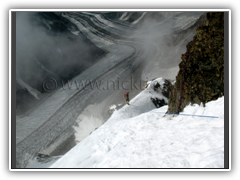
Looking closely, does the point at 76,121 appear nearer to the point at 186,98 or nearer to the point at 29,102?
the point at 29,102

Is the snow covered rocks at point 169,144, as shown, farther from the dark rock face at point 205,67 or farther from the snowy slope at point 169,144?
the dark rock face at point 205,67

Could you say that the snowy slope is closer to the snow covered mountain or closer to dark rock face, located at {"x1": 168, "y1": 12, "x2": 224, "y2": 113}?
dark rock face, located at {"x1": 168, "y1": 12, "x2": 224, "y2": 113}

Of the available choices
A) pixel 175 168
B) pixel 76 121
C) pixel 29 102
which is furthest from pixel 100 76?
pixel 175 168

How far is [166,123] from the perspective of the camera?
4477 mm

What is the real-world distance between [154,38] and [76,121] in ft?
40.3

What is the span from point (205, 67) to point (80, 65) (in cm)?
1172

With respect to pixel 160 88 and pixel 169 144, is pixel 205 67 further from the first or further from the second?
pixel 160 88

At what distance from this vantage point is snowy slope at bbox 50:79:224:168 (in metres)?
2.48

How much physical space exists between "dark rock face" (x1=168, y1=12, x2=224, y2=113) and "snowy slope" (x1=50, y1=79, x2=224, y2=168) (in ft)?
0.93

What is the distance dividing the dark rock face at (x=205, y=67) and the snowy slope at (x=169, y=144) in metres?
0.28

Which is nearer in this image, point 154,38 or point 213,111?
point 213,111

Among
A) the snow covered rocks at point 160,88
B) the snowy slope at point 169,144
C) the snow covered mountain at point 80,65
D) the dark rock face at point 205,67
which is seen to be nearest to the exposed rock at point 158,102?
the snow covered rocks at point 160,88

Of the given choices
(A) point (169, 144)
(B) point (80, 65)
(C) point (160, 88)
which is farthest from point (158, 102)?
(B) point (80, 65)

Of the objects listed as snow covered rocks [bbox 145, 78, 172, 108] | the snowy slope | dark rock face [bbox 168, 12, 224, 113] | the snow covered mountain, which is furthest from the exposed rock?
dark rock face [bbox 168, 12, 224, 113]
